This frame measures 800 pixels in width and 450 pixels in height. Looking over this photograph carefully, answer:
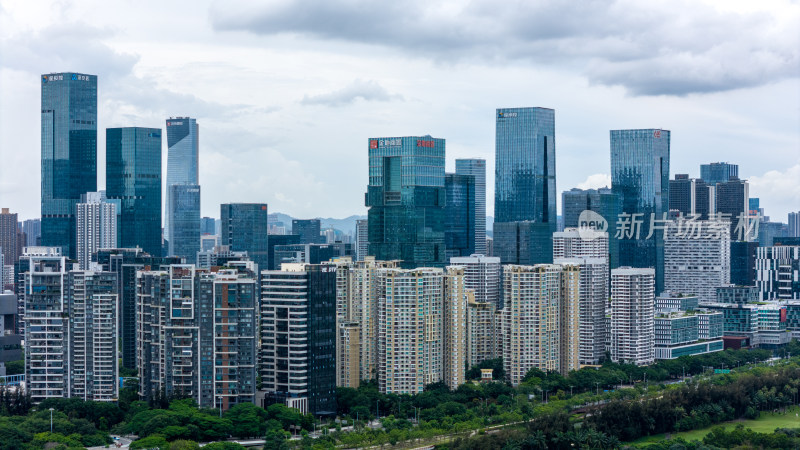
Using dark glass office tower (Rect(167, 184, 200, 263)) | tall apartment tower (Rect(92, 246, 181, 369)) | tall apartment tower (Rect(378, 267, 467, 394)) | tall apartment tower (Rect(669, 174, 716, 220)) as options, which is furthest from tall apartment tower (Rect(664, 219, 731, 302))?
tall apartment tower (Rect(92, 246, 181, 369))

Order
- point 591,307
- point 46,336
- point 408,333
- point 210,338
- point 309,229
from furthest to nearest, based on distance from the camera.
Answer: point 309,229 → point 591,307 → point 408,333 → point 46,336 → point 210,338

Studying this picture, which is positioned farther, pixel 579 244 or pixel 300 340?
pixel 579 244

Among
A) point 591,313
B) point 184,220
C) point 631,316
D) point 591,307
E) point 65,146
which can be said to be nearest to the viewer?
point 591,313

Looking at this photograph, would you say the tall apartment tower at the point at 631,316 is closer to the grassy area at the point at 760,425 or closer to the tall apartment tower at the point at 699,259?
the grassy area at the point at 760,425

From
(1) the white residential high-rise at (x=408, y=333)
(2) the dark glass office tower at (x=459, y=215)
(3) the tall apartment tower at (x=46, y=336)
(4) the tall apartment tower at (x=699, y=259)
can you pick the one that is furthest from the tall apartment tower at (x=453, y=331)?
(4) the tall apartment tower at (x=699, y=259)

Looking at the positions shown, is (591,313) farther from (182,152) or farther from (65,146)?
(182,152)

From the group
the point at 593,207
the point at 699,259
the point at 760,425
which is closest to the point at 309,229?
the point at 593,207

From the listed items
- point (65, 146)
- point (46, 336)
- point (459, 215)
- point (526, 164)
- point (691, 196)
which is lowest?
point (46, 336)

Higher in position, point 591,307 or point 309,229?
point 309,229
